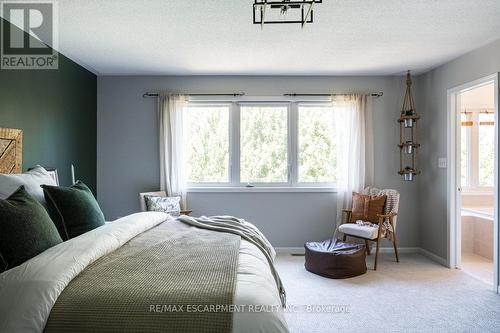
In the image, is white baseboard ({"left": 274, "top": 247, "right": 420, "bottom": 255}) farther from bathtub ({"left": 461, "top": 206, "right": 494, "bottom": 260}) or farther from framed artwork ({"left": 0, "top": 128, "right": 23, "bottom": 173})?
framed artwork ({"left": 0, "top": 128, "right": 23, "bottom": 173})

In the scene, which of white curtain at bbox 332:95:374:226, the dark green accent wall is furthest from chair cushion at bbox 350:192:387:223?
the dark green accent wall

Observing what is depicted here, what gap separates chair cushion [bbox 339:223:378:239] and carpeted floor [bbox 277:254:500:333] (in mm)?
406

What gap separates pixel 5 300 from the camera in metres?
1.29

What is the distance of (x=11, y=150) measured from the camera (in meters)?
2.90

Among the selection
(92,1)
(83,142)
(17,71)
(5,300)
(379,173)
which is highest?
(92,1)

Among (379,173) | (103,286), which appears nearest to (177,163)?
(379,173)

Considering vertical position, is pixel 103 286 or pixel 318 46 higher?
pixel 318 46

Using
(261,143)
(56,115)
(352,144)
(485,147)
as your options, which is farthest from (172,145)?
(485,147)

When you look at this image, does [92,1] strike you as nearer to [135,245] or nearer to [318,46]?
[135,245]

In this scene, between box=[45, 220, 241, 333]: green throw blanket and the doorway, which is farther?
the doorway

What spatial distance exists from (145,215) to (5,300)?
54.7 inches

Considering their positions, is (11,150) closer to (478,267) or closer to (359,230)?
(359,230)

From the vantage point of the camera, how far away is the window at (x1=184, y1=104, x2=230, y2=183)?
466cm

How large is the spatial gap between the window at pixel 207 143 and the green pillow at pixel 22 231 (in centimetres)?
281
